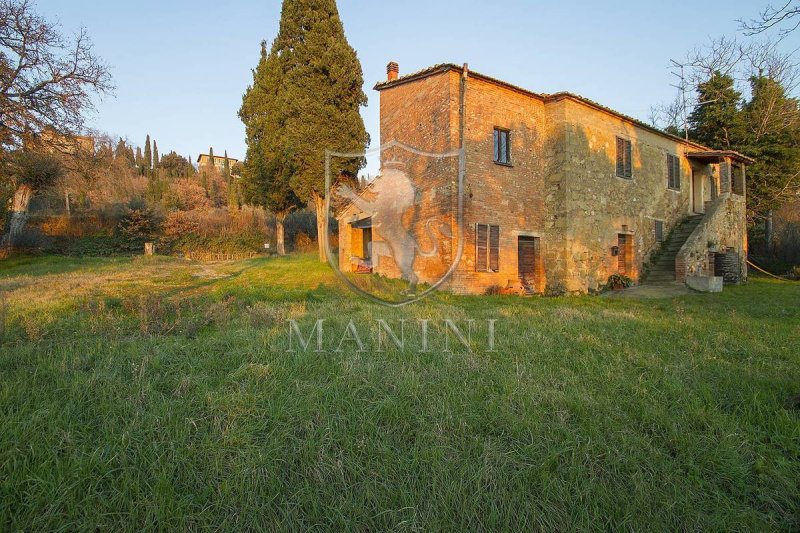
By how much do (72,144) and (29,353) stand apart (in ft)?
50.2

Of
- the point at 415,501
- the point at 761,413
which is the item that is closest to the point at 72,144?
the point at 415,501

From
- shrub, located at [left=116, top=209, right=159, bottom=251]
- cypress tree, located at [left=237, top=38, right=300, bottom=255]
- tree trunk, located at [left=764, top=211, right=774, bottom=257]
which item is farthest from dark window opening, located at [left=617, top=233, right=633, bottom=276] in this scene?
shrub, located at [left=116, top=209, right=159, bottom=251]

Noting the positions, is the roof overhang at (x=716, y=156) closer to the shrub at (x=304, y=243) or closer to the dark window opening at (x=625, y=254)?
the dark window opening at (x=625, y=254)

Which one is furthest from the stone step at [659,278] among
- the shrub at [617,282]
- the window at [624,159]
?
the window at [624,159]

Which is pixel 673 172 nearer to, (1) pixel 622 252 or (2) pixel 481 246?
(1) pixel 622 252

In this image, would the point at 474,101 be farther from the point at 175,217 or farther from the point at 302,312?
the point at 175,217

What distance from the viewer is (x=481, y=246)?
38.7 feet

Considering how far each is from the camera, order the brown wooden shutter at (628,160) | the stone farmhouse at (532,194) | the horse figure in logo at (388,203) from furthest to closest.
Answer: the brown wooden shutter at (628,160) → the stone farmhouse at (532,194) → the horse figure in logo at (388,203)

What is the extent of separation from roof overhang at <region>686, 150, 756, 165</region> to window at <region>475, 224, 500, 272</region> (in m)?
12.2

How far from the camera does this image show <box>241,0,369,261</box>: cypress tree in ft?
52.1

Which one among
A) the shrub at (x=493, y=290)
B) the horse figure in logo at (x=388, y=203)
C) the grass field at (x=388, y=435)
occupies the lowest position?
the grass field at (x=388, y=435)

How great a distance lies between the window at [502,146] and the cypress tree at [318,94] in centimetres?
630

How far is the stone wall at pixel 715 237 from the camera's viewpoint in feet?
47.6

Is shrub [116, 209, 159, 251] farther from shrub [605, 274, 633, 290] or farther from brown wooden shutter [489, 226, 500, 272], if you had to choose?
shrub [605, 274, 633, 290]
